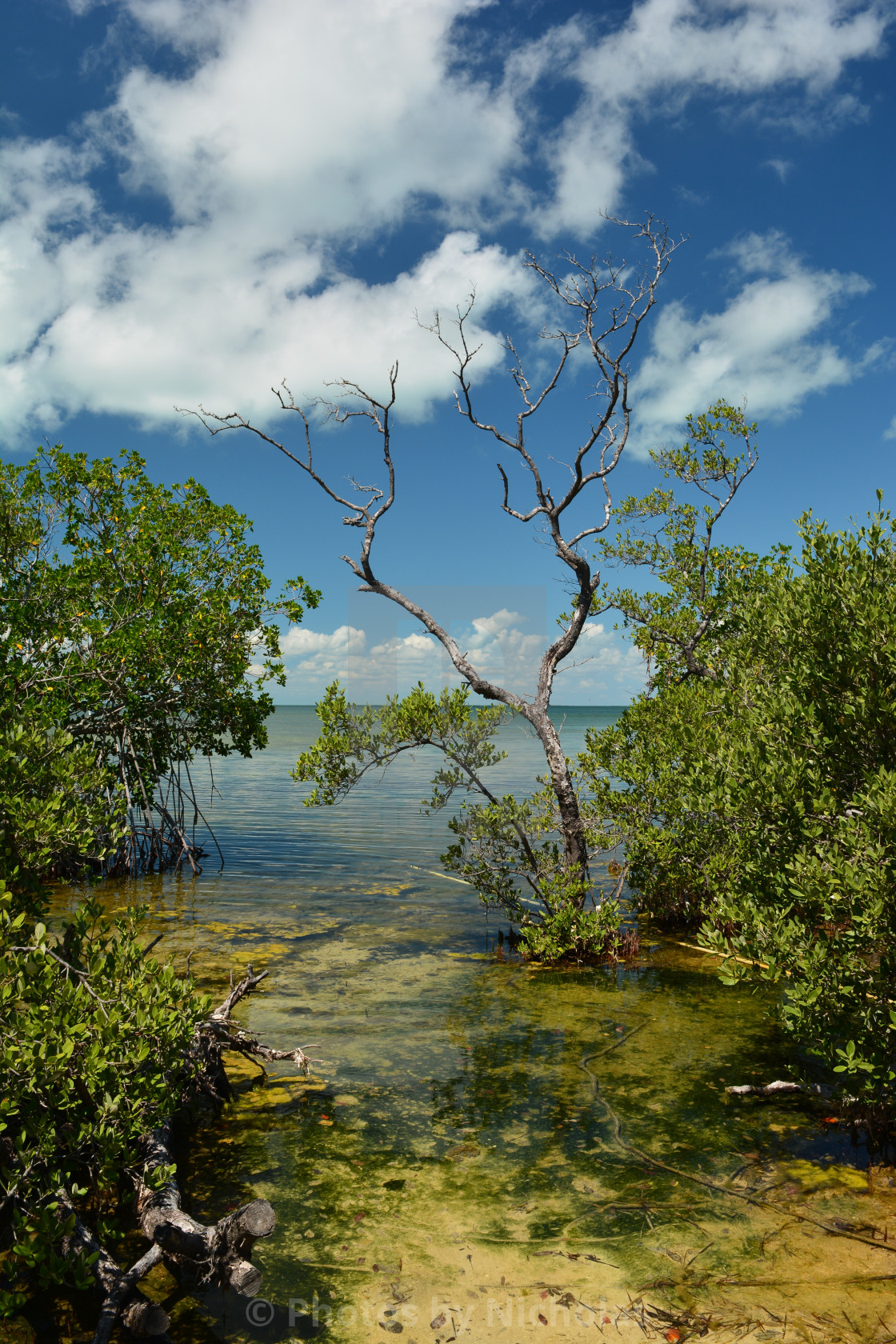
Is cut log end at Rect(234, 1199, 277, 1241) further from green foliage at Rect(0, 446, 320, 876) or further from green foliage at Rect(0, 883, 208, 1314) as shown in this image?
green foliage at Rect(0, 446, 320, 876)

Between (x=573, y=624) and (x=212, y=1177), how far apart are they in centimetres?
810

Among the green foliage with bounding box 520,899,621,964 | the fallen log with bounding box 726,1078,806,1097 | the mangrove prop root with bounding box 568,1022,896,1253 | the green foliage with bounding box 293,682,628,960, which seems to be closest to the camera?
the mangrove prop root with bounding box 568,1022,896,1253

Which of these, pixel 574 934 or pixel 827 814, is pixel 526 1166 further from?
pixel 574 934

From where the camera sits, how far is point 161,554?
15922mm

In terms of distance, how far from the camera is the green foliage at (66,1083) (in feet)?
13.3

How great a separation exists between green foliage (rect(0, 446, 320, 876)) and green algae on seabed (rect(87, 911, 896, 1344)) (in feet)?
13.6

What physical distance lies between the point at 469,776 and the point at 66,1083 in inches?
311

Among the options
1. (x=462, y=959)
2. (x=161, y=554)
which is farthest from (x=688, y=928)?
(x=161, y=554)

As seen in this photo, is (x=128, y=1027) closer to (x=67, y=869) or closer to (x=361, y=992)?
(x=361, y=992)

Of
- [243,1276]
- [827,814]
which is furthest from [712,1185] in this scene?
[243,1276]

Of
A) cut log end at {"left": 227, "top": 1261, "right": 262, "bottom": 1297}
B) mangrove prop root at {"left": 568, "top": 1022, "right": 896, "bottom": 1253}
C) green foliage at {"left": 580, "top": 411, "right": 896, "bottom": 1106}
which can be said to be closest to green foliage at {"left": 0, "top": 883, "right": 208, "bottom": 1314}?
cut log end at {"left": 227, "top": 1261, "right": 262, "bottom": 1297}
